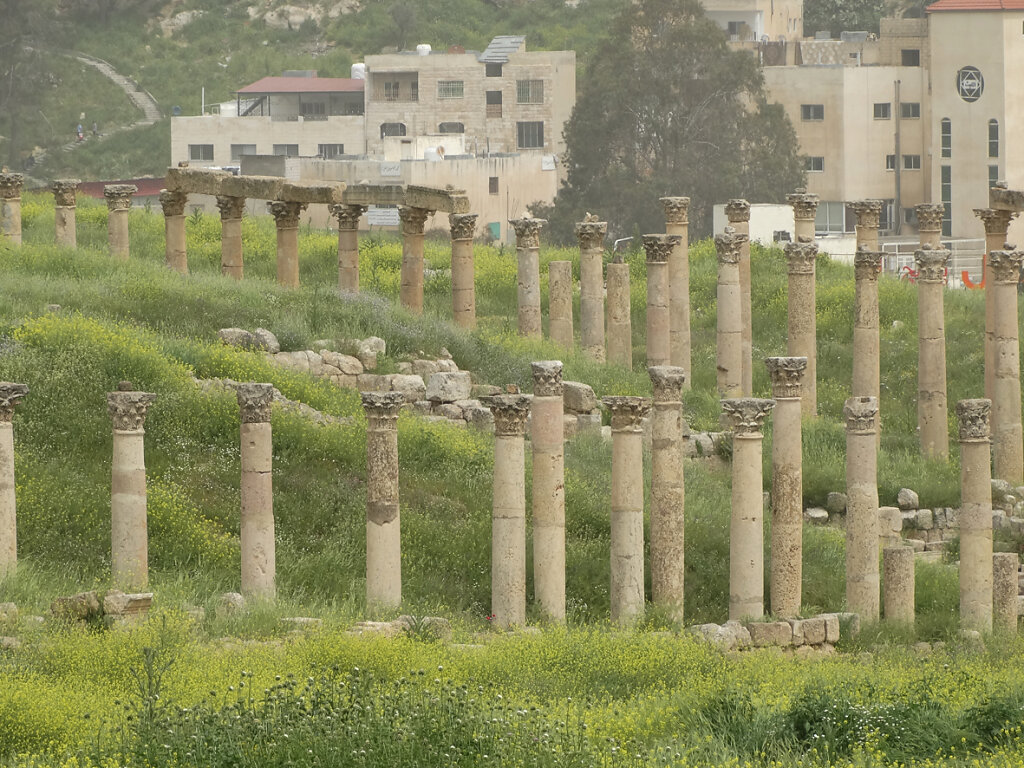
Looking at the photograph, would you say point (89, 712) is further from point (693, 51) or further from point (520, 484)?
point (693, 51)

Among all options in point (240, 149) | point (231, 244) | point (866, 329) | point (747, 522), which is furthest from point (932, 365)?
point (240, 149)

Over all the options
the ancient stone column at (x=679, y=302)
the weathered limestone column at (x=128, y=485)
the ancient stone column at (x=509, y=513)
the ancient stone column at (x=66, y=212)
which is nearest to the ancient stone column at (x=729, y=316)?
the ancient stone column at (x=679, y=302)

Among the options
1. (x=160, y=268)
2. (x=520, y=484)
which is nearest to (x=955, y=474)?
(x=520, y=484)

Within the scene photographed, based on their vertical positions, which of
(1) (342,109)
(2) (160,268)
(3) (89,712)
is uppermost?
(1) (342,109)

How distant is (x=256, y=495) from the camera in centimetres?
2431

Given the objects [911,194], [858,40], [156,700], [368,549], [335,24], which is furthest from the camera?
[335,24]

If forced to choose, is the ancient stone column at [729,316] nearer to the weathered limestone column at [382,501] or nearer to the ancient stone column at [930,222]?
the ancient stone column at [930,222]

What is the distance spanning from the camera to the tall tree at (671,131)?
226ft

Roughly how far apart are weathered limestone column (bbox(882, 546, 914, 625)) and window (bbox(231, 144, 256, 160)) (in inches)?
2220

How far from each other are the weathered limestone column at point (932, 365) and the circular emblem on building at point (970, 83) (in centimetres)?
3758

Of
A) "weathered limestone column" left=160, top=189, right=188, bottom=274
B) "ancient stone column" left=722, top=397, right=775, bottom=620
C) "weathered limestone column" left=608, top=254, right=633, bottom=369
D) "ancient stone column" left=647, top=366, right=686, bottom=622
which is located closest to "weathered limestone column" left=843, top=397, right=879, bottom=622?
"ancient stone column" left=722, top=397, right=775, bottom=620

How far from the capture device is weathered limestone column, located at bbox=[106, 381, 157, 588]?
2375 centimetres

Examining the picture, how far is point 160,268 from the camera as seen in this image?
118 feet

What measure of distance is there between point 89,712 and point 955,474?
17.8m
